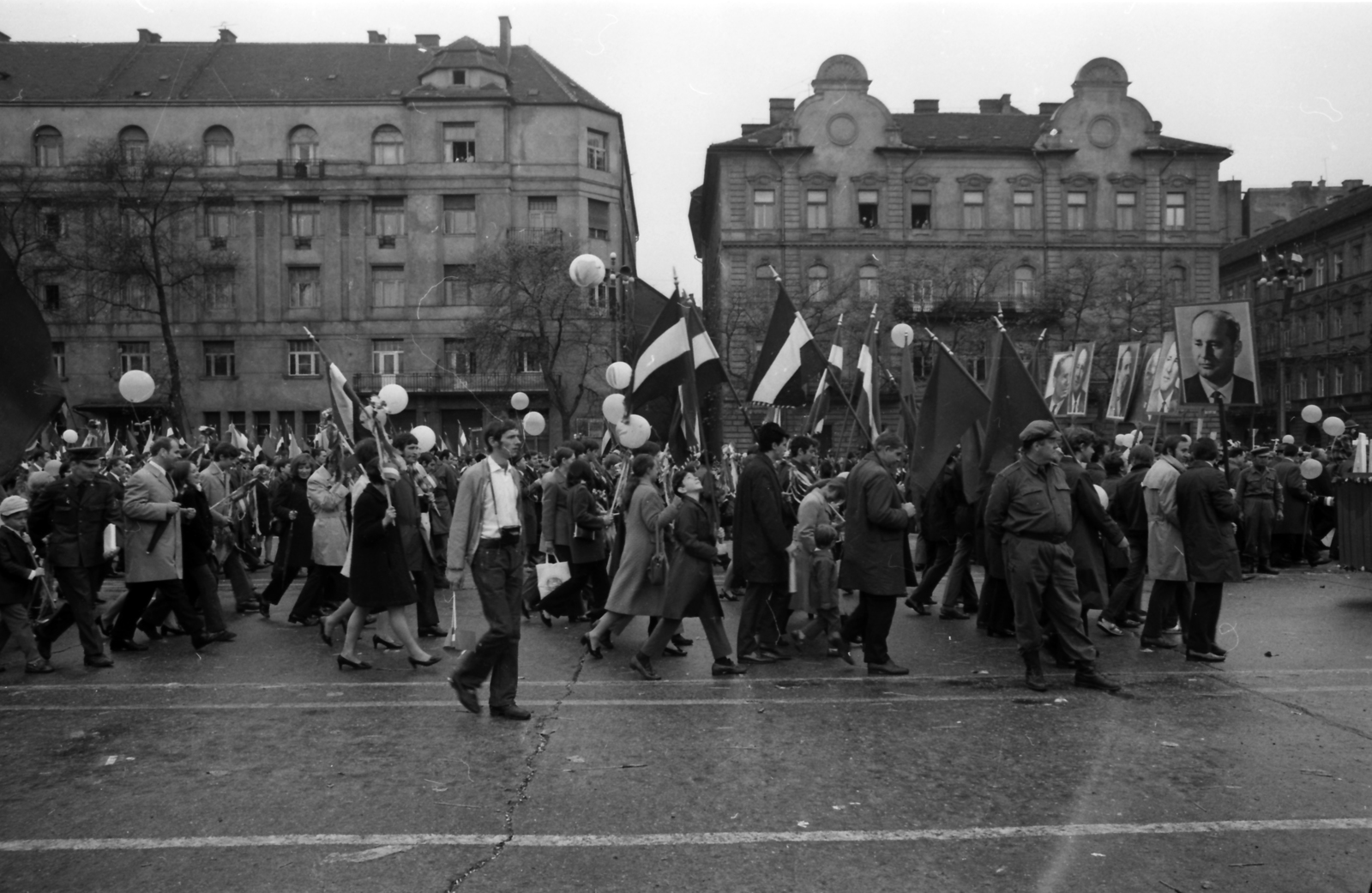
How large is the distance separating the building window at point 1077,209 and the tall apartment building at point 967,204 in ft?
0.18

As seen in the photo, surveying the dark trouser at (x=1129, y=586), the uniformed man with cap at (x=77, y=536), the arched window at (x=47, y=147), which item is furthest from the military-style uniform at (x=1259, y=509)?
the arched window at (x=47, y=147)

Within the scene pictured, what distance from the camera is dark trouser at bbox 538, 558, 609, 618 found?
11.4 meters

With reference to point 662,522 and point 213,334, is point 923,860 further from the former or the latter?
point 213,334

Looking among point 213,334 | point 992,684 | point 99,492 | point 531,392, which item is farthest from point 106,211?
point 992,684

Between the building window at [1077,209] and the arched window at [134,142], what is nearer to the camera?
the arched window at [134,142]

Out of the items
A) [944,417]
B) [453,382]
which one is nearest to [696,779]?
[944,417]

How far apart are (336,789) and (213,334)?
164 ft

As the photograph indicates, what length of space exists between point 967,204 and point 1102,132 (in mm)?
7155

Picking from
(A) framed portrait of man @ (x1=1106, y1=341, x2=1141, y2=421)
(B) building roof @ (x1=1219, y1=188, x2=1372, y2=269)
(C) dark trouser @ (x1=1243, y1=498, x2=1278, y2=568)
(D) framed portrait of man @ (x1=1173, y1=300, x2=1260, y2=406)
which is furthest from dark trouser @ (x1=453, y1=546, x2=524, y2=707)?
(B) building roof @ (x1=1219, y1=188, x2=1372, y2=269)

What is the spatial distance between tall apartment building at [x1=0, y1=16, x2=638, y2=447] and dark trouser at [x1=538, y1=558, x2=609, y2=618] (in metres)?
39.9

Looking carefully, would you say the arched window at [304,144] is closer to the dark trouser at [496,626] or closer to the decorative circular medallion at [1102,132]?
the decorative circular medallion at [1102,132]

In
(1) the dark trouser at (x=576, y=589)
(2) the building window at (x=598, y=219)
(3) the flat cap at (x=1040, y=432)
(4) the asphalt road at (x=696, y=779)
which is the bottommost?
(4) the asphalt road at (x=696, y=779)

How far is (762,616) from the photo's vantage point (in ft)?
31.3

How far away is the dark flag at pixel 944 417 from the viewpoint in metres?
10.3
